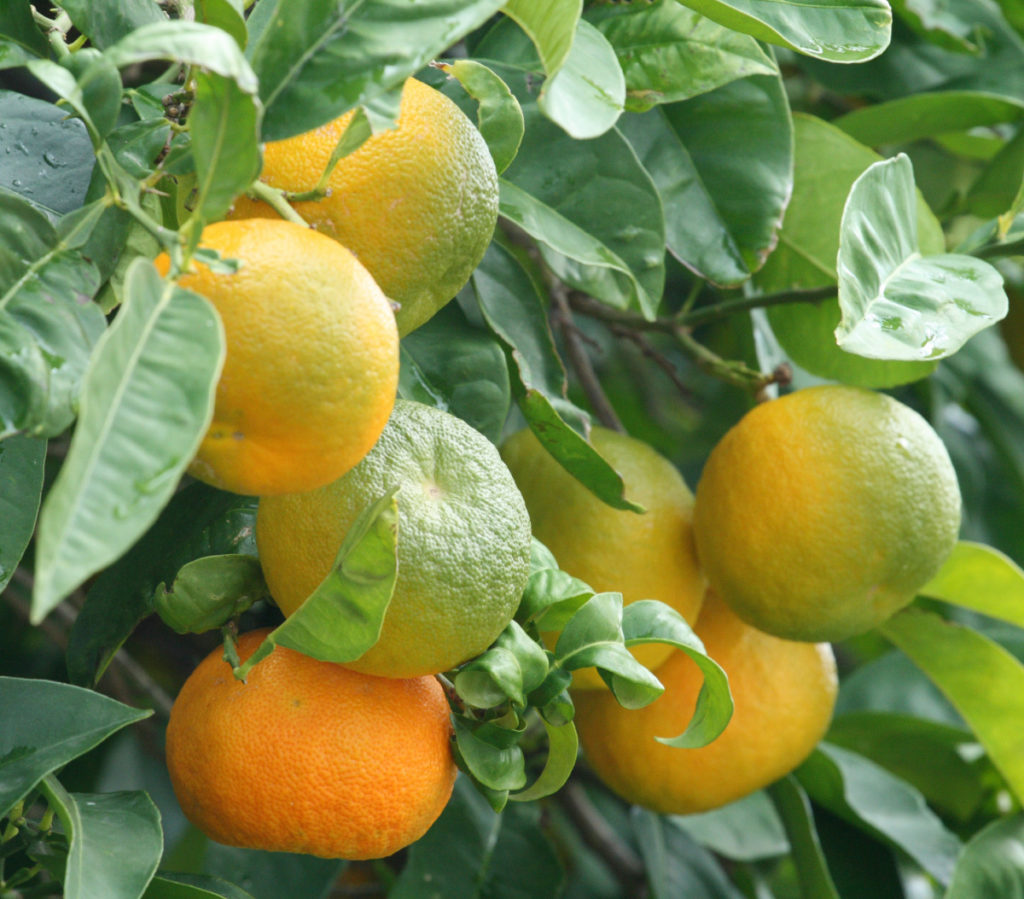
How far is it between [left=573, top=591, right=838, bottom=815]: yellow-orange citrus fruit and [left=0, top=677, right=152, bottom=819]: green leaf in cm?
46

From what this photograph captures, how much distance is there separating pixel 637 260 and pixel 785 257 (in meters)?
0.28

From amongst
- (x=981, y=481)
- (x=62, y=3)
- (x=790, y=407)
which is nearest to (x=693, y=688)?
(x=790, y=407)

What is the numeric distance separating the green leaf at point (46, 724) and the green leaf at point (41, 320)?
0.21 meters

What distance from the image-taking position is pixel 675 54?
745 millimetres

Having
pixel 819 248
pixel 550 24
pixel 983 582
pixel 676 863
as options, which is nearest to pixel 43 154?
pixel 550 24

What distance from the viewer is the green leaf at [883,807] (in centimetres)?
110

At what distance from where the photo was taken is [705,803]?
94cm

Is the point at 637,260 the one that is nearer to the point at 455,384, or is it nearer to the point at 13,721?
the point at 455,384

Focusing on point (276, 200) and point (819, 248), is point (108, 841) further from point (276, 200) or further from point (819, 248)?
point (819, 248)

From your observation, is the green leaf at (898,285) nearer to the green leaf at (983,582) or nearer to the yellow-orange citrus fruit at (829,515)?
the yellow-orange citrus fruit at (829,515)

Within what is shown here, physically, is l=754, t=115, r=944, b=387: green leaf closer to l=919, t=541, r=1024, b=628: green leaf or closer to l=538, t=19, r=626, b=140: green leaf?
l=919, t=541, r=1024, b=628: green leaf

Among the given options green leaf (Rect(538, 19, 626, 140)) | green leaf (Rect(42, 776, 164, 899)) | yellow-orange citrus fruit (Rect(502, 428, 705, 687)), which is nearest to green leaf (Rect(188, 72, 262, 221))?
green leaf (Rect(538, 19, 626, 140))

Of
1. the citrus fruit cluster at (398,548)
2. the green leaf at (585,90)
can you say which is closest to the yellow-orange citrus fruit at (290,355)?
the citrus fruit cluster at (398,548)

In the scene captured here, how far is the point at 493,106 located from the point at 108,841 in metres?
0.48
